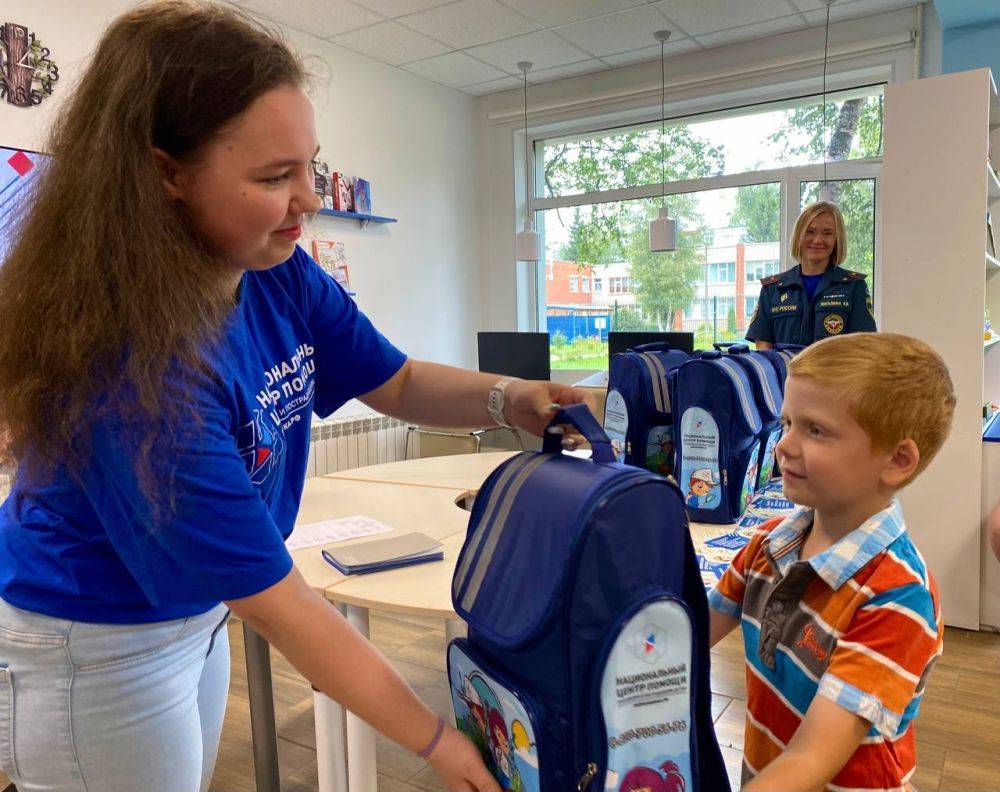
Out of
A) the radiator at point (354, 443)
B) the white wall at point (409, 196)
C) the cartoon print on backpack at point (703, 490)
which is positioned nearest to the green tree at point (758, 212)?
the white wall at point (409, 196)

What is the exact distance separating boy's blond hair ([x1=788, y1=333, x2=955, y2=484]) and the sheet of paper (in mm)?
1157

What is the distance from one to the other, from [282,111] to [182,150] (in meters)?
0.11

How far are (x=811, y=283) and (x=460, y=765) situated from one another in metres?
3.18

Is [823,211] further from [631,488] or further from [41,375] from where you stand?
[41,375]

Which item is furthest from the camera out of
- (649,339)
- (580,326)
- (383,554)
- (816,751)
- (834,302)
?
(580,326)

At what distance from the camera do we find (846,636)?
866mm

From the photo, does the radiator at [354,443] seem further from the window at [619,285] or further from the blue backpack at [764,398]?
the blue backpack at [764,398]

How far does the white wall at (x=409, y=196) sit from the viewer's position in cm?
476

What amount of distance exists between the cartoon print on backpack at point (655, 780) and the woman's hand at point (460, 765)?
0.14m

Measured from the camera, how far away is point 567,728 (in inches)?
27.7

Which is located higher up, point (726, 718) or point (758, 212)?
point (758, 212)

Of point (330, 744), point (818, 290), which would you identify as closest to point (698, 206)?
point (818, 290)

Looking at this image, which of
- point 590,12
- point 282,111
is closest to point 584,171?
point 590,12

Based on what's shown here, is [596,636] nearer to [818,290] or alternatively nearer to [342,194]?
[818,290]
